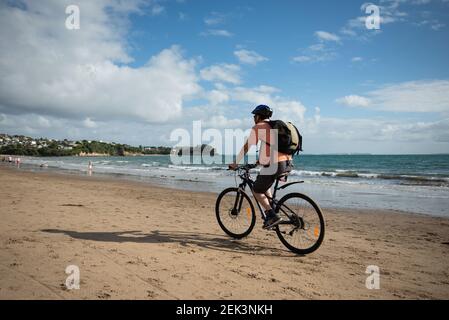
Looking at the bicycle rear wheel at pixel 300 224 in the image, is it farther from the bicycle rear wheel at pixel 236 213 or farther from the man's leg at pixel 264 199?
the bicycle rear wheel at pixel 236 213

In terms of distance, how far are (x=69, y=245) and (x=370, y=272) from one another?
5.09 metres

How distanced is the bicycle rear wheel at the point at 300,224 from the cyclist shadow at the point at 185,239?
26 centimetres

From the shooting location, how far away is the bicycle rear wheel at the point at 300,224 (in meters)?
5.22

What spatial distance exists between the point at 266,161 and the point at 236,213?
1.57 metres

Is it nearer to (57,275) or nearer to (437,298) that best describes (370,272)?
(437,298)

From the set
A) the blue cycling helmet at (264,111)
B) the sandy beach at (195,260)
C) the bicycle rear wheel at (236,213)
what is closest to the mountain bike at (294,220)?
the bicycle rear wheel at (236,213)

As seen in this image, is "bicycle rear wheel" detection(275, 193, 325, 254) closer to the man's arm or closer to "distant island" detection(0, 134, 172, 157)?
the man's arm

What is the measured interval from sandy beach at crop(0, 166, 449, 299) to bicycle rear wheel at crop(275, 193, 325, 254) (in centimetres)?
21

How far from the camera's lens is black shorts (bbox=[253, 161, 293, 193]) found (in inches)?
210

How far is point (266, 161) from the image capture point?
213 inches

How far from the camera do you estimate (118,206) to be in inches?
384

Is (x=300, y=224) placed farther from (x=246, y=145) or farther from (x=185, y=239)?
(x=185, y=239)

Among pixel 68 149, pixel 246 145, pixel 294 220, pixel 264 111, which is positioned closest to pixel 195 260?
pixel 294 220
